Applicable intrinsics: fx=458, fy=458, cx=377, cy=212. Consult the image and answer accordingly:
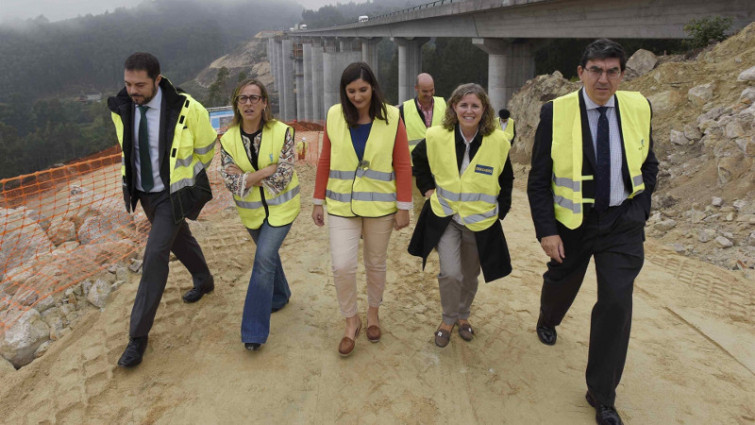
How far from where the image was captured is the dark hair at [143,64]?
303 centimetres

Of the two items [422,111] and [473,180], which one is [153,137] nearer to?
[473,180]

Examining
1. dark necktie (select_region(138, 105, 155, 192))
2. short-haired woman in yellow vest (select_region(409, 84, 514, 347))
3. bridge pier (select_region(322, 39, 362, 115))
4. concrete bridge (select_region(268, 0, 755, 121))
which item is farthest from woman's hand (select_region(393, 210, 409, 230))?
bridge pier (select_region(322, 39, 362, 115))

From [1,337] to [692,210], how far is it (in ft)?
25.4

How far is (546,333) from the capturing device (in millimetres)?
3434

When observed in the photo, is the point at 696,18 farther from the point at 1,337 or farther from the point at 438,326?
the point at 1,337

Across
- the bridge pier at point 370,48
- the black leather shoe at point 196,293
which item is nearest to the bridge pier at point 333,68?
the bridge pier at point 370,48

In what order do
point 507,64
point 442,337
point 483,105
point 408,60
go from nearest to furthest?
point 483,105, point 442,337, point 507,64, point 408,60

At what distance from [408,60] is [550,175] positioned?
96.2 feet

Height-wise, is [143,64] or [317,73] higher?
[317,73]

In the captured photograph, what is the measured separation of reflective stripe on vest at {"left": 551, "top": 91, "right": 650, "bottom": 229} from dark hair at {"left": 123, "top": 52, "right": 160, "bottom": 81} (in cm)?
261

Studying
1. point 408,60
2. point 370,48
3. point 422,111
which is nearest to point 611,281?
point 422,111

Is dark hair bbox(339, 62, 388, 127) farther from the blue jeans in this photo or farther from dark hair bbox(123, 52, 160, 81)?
dark hair bbox(123, 52, 160, 81)

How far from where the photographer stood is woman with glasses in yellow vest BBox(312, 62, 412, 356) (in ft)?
9.95

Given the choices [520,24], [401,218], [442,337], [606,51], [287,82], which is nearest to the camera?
[606,51]
